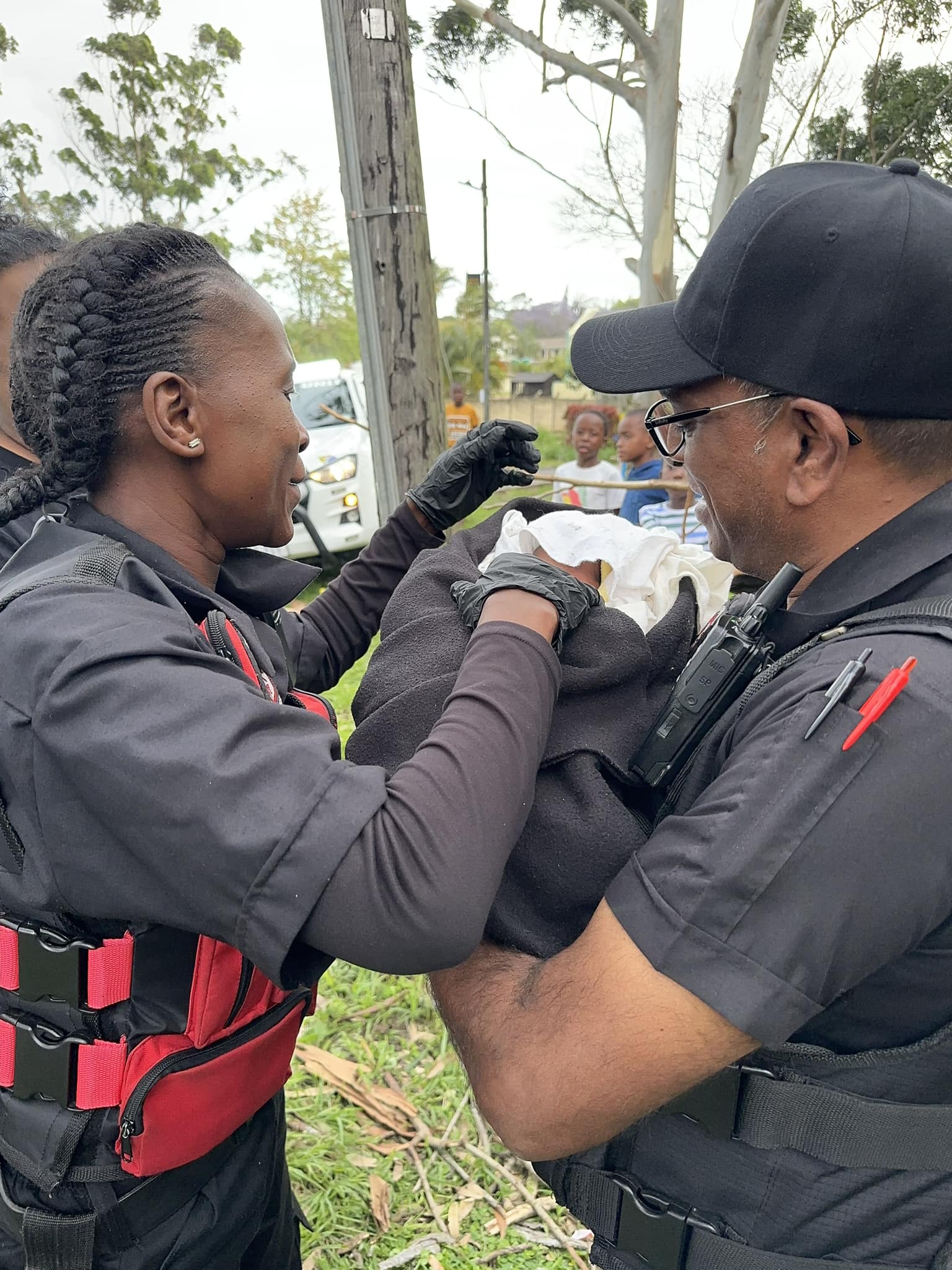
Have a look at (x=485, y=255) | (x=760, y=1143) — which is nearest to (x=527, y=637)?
(x=760, y=1143)

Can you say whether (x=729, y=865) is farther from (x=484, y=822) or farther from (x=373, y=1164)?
(x=373, y=1164)

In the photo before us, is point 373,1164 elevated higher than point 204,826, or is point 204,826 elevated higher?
point 204,826

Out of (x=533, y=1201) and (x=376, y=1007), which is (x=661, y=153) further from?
(x=533, y=1201)

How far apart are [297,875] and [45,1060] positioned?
0.62m

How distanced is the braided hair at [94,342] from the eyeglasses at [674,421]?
0.72 meters

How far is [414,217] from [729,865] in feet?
8.84

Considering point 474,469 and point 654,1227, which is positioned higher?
point 474,469

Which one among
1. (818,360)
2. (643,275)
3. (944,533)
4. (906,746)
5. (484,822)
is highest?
(818,360)

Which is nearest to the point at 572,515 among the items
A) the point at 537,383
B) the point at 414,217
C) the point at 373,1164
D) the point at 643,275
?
the point at 414,217

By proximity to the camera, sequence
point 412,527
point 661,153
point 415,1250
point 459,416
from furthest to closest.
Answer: point 459,416 < point 661,153 < point 415,1250 < point 412,527

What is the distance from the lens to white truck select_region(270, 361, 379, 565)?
8930 mm

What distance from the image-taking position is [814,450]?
1175mm

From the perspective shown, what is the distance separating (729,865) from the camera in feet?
3.26

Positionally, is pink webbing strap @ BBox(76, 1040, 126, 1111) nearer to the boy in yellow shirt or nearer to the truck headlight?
the truck headlight
